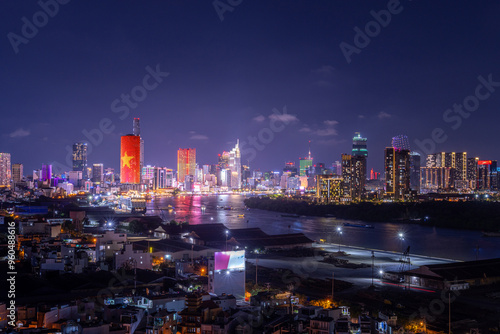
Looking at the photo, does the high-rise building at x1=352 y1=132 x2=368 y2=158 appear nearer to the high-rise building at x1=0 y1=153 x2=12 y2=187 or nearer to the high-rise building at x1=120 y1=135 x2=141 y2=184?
the high-rise building at x1=120 y1=135 x2=141 y2=184

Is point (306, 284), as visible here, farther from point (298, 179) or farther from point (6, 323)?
point (298, 179)

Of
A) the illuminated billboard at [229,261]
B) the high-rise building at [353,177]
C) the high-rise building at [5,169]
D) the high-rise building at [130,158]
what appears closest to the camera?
the illuminated billboard at [229,261]

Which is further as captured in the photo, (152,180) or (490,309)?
(152,180)

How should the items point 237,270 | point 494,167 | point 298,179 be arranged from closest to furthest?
point 237,270 → point 494,167 → point 298,179

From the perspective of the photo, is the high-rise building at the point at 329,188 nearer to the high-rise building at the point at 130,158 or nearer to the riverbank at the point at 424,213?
the riverbank at the point at 424,213

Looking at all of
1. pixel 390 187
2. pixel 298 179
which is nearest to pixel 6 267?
pixel 390 187

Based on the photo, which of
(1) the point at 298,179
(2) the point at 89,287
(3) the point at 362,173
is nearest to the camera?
(2) the point at 89,287

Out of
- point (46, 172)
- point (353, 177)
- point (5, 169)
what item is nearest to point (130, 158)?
point (46, 172)

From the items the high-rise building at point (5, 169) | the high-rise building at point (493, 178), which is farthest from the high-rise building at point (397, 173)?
the high-rise building at point (5, 169)
